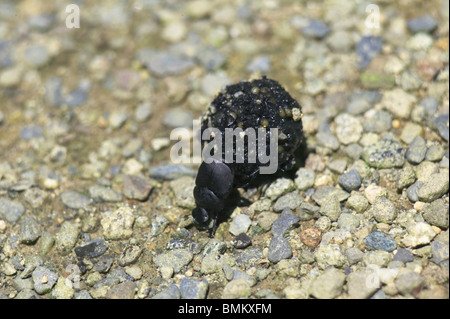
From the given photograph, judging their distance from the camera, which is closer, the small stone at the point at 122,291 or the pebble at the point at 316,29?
the small stone at the point at 122,291

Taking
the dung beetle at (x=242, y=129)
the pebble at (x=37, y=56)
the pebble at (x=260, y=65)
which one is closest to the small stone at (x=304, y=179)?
the dung beetle at (x=242, y=129)

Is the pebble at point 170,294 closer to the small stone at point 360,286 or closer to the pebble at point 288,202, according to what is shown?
the pebble at point 288,202

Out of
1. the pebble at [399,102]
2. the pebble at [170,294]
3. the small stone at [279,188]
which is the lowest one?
the pebble at [170,294]

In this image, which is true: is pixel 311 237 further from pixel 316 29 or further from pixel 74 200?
pixel 316 29

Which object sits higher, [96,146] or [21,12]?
[21,12]
